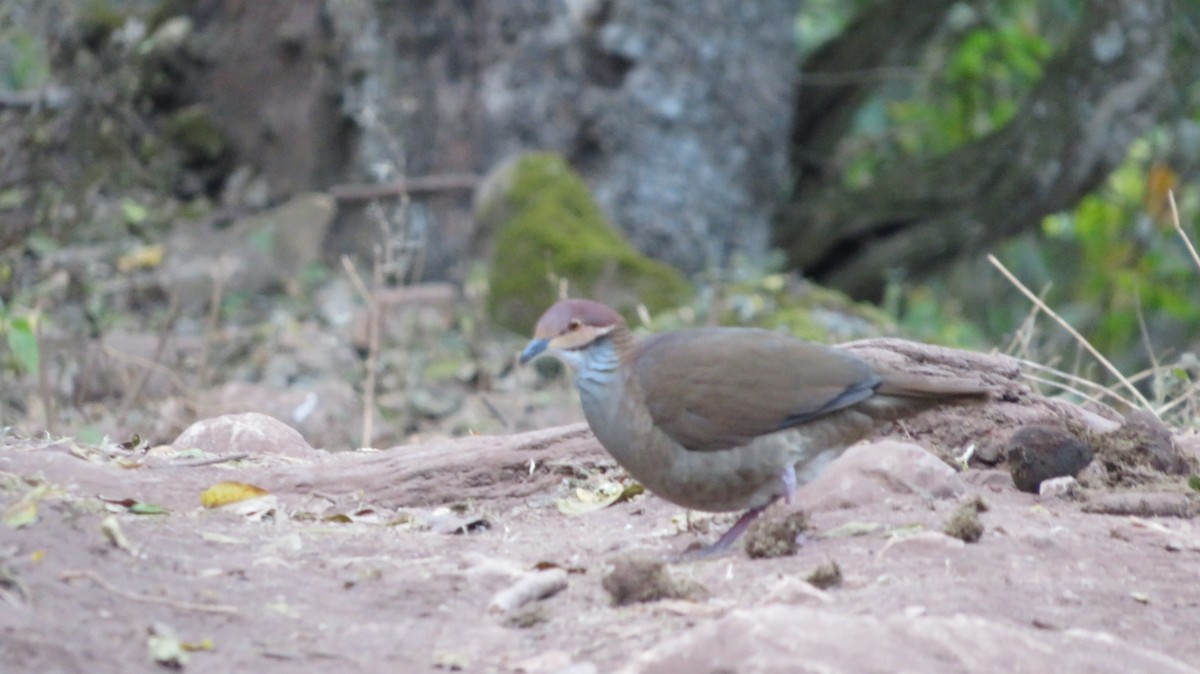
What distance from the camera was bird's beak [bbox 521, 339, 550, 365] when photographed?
3627 mm

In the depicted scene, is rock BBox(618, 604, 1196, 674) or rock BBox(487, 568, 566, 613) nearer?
rock BBox(618, 604, 1196, 674)

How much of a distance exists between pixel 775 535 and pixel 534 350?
2.39 feet

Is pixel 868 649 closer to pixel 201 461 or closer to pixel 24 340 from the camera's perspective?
pixel 201 461

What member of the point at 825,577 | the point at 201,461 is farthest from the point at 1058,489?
the point at 201,461

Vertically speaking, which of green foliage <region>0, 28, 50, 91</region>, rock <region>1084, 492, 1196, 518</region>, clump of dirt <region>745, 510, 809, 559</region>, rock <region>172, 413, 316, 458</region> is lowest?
rock <region>172, 413, 316, 458</region>

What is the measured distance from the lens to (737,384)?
12.3ft

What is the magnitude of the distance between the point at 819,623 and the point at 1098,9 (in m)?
8.08

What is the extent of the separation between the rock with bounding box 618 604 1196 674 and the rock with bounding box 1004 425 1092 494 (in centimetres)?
137

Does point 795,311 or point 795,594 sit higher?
point 795,594

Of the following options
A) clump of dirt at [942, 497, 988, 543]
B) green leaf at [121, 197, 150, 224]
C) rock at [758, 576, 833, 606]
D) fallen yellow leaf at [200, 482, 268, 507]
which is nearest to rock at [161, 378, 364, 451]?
fallen yellow leaf at [200, 482, 268, 507]

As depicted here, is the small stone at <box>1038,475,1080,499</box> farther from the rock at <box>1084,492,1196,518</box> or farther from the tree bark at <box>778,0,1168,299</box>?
the tree bark at <box>778,0,1168,299</box>

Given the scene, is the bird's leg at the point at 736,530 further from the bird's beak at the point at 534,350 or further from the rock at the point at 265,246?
the rock at the point at 265,246

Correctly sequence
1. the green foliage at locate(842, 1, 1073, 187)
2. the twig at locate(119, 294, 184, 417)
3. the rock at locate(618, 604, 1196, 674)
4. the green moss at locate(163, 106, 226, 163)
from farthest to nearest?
1. the green foliage at locate(842, 1, 1073, 187)
2. the green moss at locate(163, 106, 226, 163)
3. the twig at locate(119, 294, 184, 417)
4. the rock at locate(618, 604, 1196, 674)

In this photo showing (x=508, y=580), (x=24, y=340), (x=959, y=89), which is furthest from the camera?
(x=959, y=89)
